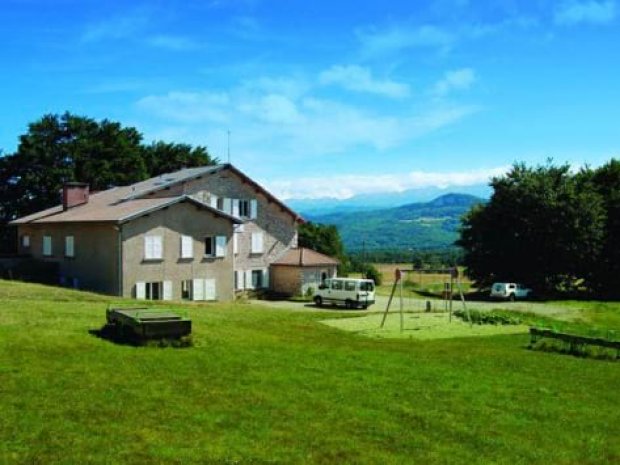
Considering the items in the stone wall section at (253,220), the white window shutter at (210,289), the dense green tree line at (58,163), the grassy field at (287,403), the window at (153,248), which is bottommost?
the grassy field at (287,403)

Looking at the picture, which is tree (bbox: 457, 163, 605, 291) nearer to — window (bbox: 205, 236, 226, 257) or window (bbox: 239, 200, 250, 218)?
window (bbox: 239, 200, 250, 218)

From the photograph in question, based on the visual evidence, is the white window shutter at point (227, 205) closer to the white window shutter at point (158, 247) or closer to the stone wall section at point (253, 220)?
the stone wall section at point (253, 220)

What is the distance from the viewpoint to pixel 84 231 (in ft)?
139

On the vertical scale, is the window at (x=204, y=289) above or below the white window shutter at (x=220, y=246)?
below

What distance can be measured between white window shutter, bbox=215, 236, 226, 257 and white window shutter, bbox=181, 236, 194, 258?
1902 mm

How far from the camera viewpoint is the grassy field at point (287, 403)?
1024 centimetres

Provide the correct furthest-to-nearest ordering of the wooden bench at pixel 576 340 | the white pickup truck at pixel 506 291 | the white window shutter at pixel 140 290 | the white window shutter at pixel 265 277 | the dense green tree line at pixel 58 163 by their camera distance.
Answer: the dense green tree line at pixel 58 163 < the white pickup truck at pixel 506 291 < the white window shutter at pixel 265 277 < the white window shutter at pixel 140 290 < the wooden bench at pixel 576 340

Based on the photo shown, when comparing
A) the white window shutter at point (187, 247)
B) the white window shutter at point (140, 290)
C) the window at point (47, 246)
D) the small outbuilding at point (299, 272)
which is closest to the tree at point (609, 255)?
the small outbuilding at point (299, 272)

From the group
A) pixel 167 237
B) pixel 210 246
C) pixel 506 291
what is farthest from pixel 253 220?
pixel 506 291

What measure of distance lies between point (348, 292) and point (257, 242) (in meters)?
11.9

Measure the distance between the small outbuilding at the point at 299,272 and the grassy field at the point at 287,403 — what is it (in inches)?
1139

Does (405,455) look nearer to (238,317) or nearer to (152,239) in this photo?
(238,317)

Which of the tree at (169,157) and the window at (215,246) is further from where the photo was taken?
the tree at (169,157)

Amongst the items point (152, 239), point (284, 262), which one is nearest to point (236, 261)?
point (284, 262)
